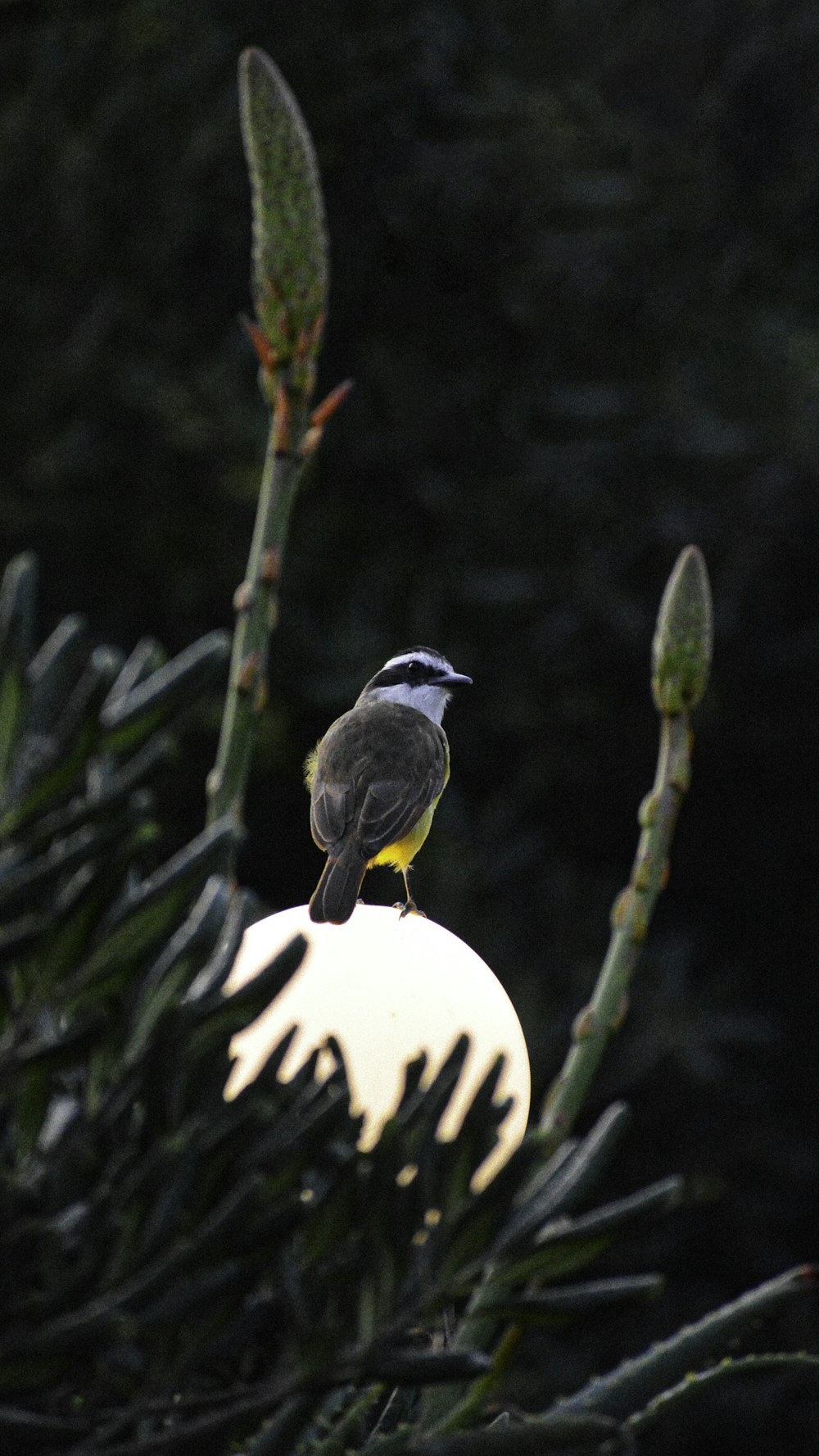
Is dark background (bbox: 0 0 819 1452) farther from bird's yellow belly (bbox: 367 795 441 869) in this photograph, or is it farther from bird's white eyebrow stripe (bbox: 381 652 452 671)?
bird's yellow belly (bbox: 367 795 441 869)

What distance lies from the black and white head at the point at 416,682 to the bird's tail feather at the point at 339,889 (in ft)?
1.09

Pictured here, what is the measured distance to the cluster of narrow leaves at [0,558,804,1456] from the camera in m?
0.99

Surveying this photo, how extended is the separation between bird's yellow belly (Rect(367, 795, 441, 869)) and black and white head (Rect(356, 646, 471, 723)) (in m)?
0.14

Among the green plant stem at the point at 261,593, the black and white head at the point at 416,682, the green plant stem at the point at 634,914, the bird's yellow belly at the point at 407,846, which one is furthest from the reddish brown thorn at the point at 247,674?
the black and white head at the point at 416,682

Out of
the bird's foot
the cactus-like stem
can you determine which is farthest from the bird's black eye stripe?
the cactus-like stem

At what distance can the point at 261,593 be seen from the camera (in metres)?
1.55

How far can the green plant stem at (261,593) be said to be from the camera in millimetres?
1516

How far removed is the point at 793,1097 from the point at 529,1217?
844 cm

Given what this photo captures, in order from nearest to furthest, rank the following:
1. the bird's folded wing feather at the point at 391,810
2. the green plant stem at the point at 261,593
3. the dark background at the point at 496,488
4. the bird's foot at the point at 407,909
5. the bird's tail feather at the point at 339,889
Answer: the green plant stem at the point at 261,593 → the bird's tail feather at the point at 339,889 → the bird's foot at the point at 407,909 → the bird's folded wing feather at the point at 391,810 → the dark background at the point at 496,488

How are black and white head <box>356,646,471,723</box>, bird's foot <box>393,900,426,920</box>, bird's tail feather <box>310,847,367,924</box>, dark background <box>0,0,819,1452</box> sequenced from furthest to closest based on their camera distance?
dark background <box>0,0,819,1452</box> < black and white head <box>356,646,471,723</box> < bird's foot <box>393,900,426,920</box> < bird's tail feather <box>310,847,367,924</box>

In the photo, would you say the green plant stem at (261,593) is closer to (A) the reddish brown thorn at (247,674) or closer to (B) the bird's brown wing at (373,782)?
(A) the reddish brown thorn at (247,674)

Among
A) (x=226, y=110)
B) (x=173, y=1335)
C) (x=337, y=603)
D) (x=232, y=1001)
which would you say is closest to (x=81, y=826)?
(x=232, y=1001)

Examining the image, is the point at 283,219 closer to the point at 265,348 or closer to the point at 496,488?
the point at 265,348

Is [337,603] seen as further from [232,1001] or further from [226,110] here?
[232,1001]
